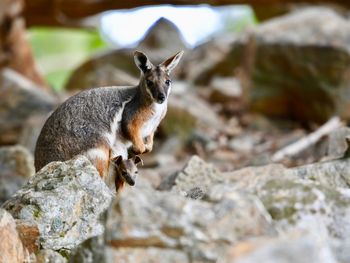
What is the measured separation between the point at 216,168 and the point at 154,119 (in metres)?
0.77

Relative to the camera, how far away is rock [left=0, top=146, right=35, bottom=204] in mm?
8430

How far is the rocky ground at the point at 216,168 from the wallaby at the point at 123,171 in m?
0.45

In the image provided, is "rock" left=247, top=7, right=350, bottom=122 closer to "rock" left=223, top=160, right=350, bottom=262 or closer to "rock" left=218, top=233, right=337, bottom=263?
"rock" left=223, top=160, right=350, bottom=262

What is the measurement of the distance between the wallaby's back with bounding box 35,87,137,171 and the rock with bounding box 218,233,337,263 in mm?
3314

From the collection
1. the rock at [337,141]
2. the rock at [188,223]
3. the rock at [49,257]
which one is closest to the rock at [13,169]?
the rock at [337,141]

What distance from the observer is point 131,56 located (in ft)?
52.4

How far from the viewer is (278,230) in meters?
3.78

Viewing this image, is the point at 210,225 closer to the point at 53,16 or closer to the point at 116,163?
the point at 116,163

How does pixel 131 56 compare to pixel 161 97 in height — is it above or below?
below

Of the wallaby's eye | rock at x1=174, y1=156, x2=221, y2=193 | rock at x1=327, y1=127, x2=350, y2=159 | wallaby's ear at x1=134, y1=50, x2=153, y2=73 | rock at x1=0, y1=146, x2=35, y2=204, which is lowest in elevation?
rock at x1=0, y1=146, x2=35, y2=204

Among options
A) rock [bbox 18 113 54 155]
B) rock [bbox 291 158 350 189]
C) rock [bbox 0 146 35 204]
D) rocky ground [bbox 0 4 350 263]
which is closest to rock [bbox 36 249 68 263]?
rocky ground [bbox 0 4 350 263]

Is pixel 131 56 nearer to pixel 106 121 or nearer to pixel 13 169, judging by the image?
pixel 13 169

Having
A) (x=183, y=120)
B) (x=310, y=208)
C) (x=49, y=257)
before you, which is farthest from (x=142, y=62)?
(x=183, y=120)

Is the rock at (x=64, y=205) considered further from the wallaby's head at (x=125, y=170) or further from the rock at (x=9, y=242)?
the wallaby's head at (x=125, y=170)
